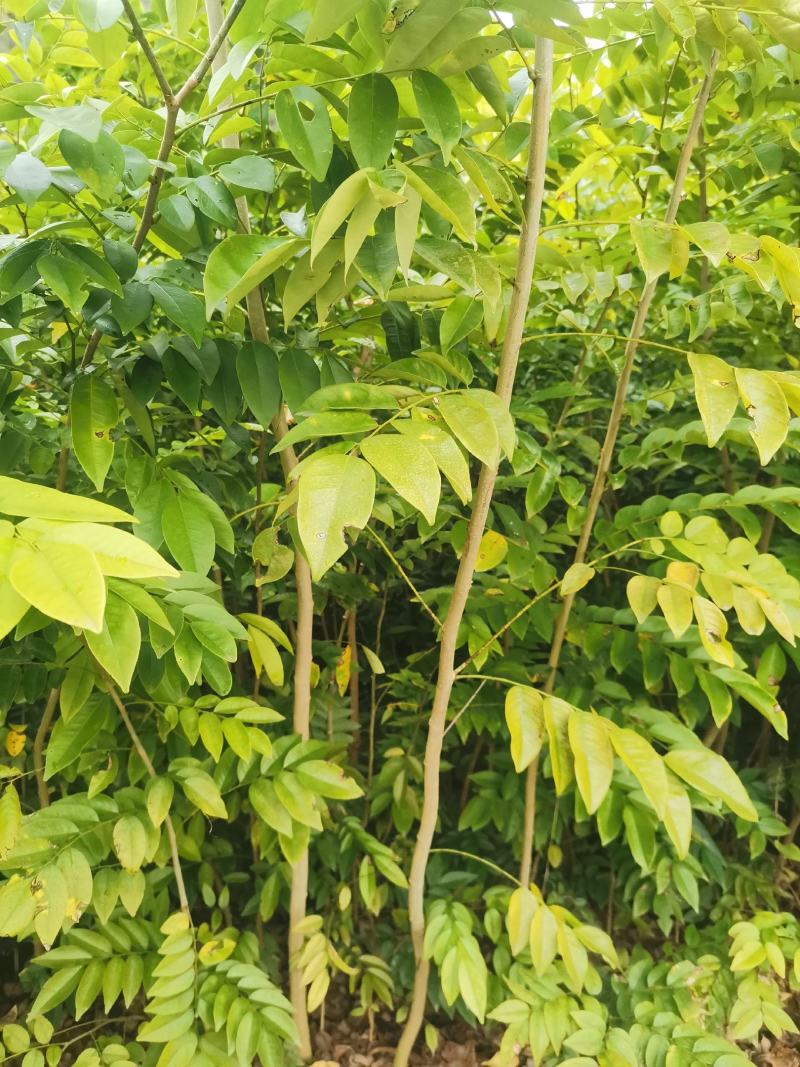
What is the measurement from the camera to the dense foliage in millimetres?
637

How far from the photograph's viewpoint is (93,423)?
751 mm

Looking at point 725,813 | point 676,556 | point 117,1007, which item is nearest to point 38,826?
point 117,1007

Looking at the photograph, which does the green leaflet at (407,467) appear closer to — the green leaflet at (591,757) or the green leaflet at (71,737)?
the green leaflet at (591,757)

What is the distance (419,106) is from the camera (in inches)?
24.6

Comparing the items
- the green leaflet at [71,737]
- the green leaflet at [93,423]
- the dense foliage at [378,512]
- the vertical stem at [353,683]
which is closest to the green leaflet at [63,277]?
the dense foliage at [378,512]

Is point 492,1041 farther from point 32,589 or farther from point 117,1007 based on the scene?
point 32,589

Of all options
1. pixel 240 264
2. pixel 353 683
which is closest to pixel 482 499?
pixel 240 264

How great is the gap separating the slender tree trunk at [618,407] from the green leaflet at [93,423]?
1.98 feet

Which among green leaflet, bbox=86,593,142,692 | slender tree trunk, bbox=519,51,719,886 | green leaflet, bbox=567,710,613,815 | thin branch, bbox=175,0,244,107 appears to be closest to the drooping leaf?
thin branch, bbox=175,0,244,107

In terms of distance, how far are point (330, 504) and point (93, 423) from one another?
1.13 ft

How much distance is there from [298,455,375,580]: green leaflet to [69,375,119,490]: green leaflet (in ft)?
0.89

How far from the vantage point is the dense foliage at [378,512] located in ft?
2.09

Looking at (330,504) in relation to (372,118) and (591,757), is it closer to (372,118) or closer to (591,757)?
(372,118)

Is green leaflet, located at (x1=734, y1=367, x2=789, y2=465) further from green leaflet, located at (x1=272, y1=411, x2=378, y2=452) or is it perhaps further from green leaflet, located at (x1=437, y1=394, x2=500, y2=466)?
green leaflet, located at (x1=272, y1=411, x2=378, y2=452)
